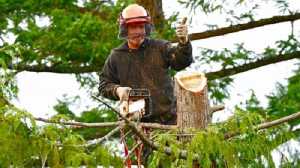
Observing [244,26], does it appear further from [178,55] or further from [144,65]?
[178,55]

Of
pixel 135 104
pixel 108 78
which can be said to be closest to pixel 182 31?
pixel 135 104

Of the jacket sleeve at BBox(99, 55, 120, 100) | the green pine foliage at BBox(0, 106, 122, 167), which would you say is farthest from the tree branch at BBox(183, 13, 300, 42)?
the green pine foliage at BBox(0, 106, 122, 167)

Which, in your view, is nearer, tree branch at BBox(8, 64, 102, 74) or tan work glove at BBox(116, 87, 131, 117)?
tan work glove at BBox(116, 87, 131, 117)

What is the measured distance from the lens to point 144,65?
789 cm

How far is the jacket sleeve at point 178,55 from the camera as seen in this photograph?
7598 millimetres

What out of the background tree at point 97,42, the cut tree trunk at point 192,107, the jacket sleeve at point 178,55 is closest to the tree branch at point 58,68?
the background tree at point 97,42

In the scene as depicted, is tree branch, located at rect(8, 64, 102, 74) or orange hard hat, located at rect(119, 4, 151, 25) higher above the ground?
orange hard hat, located at rect(119, 4, 151, 25)

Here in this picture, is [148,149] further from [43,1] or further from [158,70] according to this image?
[43,1]

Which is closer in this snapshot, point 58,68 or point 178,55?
point 178,55

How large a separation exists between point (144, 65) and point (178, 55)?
32 centimetres

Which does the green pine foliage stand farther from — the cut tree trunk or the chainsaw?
the cut tree trunk

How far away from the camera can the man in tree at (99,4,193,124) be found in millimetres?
7809

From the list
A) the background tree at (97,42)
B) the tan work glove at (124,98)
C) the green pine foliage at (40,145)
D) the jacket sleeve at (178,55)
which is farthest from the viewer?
the background tree at (97,42)

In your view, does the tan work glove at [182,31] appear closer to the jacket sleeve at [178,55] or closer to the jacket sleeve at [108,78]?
the jacket sleeve at [178,55]
